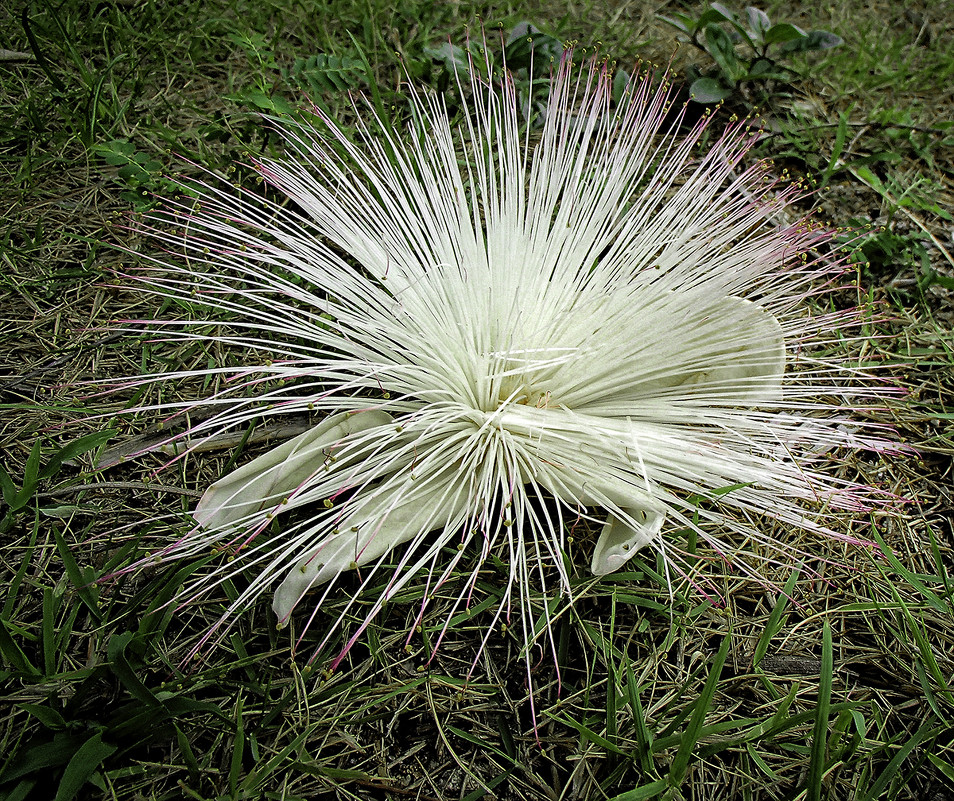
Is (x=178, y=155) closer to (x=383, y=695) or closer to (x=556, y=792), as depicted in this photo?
(x=383, y=695)

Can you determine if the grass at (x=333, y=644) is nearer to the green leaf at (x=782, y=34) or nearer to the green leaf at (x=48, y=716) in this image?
the green leaf at (x=48, y=716)

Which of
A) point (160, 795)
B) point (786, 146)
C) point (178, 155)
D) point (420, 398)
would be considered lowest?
point (160, 795)

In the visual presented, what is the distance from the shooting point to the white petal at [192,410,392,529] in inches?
55.3

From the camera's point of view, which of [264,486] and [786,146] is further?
[786,146]

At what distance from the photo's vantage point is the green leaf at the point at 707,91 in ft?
7.78

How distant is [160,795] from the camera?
1225 mm

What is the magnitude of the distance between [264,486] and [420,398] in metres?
0.37

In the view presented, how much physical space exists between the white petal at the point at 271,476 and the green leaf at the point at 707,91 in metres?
1.69

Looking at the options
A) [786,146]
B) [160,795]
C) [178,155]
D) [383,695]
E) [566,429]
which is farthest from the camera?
[786,146]

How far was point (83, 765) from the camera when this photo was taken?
46.3 inches

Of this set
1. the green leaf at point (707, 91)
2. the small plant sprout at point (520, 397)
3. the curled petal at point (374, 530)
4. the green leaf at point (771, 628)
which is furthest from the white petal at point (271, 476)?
the green leaf at point (707, 91)

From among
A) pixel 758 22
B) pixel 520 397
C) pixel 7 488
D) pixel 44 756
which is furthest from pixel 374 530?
pixel 758 22

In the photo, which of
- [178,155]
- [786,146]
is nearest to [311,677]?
[178,155]

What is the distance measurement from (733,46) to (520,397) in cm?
167
